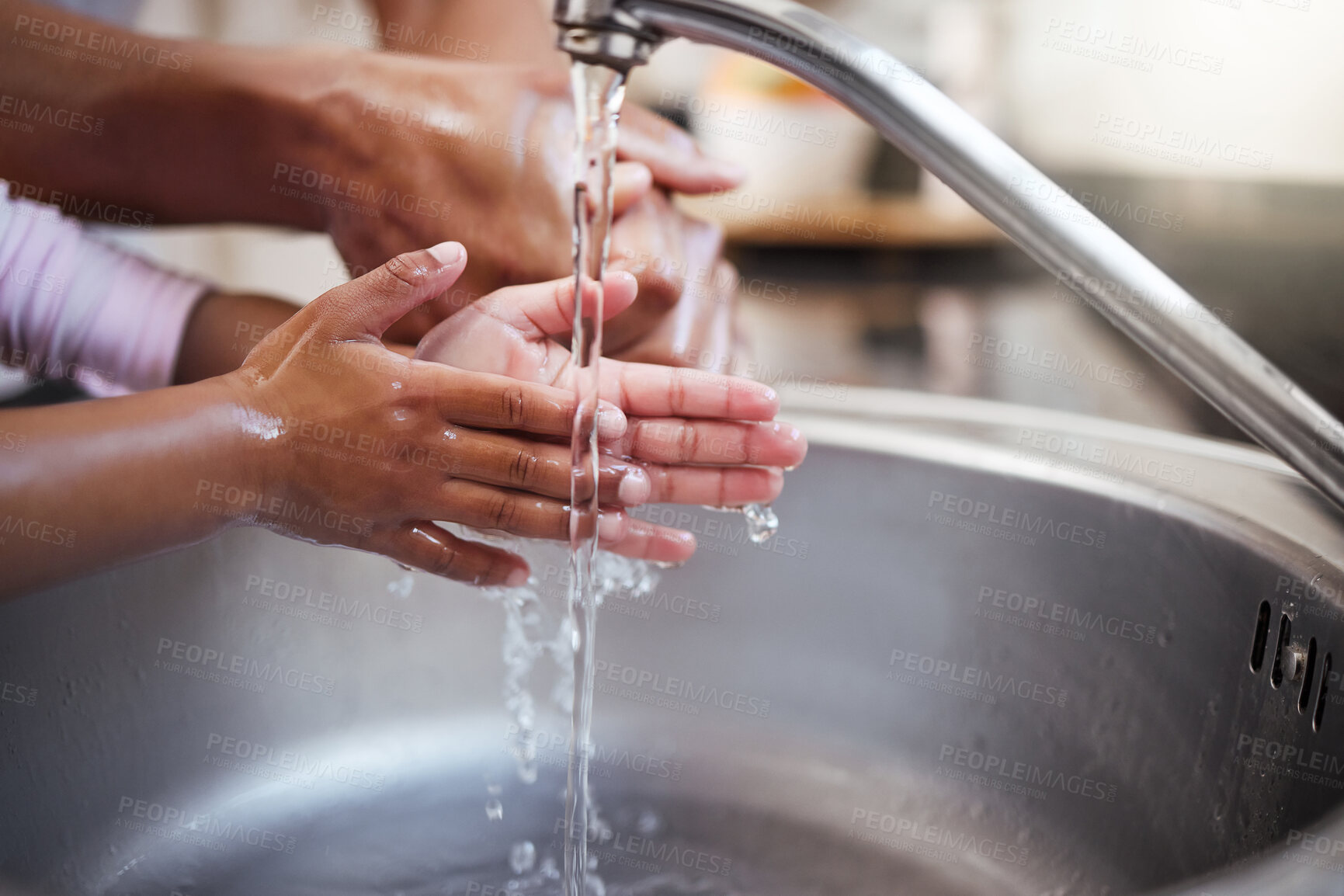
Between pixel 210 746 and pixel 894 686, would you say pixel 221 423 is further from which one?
pixel 894 686

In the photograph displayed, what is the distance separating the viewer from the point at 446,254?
371mm

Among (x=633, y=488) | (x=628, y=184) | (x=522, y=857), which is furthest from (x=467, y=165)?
(x=522, y=857)

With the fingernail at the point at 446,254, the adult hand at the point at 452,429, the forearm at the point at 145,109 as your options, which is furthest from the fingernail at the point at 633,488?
the forearm at the point at 145,109

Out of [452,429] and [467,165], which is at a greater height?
[467,165]

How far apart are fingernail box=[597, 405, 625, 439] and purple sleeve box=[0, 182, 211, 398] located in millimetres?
277

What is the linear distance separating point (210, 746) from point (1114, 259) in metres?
0.48

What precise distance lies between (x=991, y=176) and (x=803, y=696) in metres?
0.36

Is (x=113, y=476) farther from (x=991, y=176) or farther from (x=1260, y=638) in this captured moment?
(x=1260, y=638)

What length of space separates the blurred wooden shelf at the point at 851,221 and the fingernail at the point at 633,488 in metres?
1.68

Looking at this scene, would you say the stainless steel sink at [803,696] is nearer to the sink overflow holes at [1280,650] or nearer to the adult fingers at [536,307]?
the sink overflow holes at [1280,650]

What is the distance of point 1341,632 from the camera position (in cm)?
36

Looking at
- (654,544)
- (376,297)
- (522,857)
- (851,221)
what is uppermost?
(851,221)

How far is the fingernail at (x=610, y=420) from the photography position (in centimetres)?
41

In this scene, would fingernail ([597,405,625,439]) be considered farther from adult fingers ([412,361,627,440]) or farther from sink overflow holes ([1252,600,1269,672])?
sink overflow holes ([1252,600,1269,672])
